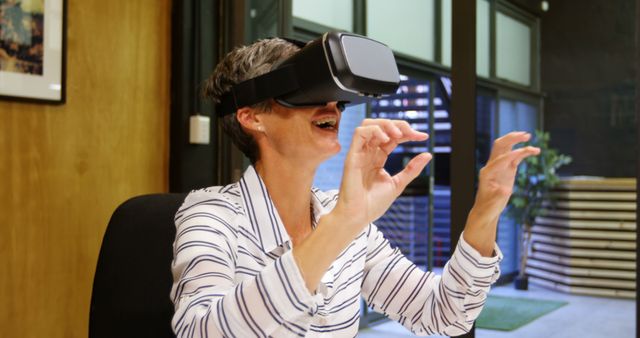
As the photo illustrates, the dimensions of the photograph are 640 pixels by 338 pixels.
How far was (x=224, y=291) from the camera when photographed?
0.94m

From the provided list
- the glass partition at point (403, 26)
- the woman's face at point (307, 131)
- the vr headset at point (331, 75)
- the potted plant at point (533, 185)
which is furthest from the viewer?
the glass partition at point (403, 26)

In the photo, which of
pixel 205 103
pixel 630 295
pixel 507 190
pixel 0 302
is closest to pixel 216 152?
pixel 205 103

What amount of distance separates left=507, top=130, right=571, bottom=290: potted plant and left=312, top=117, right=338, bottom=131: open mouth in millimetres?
1910

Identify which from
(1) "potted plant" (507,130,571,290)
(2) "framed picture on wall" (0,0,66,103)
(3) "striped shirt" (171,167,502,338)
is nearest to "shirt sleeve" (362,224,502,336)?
(3) "striped shirt" (171,167,502,338)

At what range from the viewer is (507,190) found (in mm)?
1071

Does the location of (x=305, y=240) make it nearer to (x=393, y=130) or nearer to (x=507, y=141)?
(x=393, y=130)

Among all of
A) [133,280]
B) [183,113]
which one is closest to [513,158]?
[133,280]

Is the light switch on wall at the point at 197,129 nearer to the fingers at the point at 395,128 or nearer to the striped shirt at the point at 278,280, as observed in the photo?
the striped shirt at the point at 278,280

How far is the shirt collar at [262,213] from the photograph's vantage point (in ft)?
3.65

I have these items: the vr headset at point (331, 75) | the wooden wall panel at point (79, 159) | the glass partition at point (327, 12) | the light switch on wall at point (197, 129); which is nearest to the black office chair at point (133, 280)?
the vr headset at point (331, 75)

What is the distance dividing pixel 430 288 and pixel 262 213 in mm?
346

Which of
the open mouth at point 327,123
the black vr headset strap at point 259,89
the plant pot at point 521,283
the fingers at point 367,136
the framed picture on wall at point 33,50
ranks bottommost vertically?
the plant pot at point 521,283

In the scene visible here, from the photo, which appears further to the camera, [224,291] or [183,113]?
[183,113]

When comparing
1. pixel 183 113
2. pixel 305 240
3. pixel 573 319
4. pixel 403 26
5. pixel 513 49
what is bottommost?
pixel 573 319
